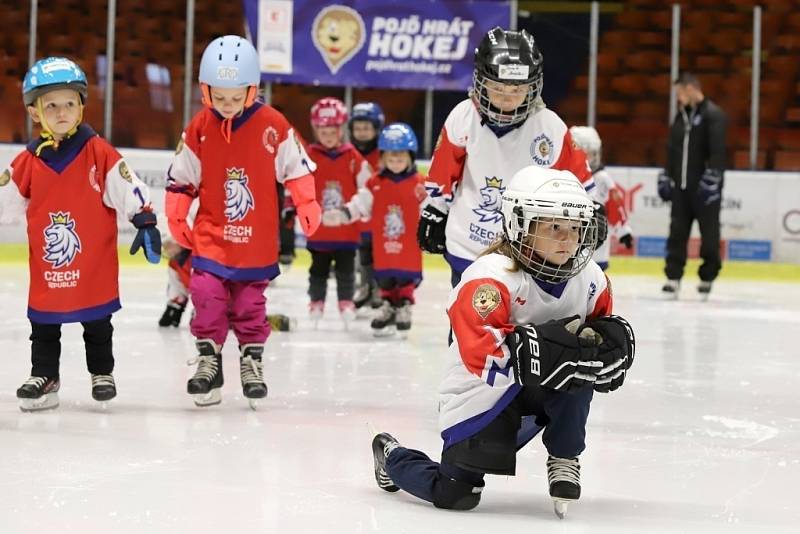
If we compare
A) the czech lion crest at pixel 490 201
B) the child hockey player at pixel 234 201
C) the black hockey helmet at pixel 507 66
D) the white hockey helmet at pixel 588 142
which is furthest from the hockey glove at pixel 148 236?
the white hockey helmet at pixel 588 142

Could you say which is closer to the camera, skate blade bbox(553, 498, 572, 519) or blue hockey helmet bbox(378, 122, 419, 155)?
skate blade bbox(553, 498, 572, 519)

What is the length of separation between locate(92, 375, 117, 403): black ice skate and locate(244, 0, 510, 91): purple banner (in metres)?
6.91

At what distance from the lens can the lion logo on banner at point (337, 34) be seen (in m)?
11.3

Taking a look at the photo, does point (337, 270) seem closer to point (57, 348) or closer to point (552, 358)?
point (57, 348)

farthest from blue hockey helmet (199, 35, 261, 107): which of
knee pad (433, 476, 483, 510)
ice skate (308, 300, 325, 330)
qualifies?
ice skate (308, 300, 325, 330)

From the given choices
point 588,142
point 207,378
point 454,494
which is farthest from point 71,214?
point 588,142

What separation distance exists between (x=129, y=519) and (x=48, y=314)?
1598mm

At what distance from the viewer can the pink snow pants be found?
15.3 feet

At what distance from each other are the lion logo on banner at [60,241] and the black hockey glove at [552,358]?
197 centimetres

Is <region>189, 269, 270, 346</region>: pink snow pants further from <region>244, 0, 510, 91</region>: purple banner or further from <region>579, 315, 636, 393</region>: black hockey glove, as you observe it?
<region>244, 0, 510, 91</region>: purple banner

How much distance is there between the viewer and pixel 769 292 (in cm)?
933

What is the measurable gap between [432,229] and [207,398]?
3.05 ft

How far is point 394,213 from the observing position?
7.05 m

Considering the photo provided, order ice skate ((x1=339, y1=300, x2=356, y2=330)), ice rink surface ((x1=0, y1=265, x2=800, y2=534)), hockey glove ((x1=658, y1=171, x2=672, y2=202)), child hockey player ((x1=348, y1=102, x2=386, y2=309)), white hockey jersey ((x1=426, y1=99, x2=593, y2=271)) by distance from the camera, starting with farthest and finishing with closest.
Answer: hockey glove ((x1=658, y1=171, x2=672, y2=202)), child hockey player ((x1=348, y1=102, x2=386, y2=309)), ice skate ((x1=339, y1=300, x2=356, y2=330)), white hockey jersey ((x1=426, y1=99, x2=593, y2=271)), ice rink surface ((x1=0, y1=265, x2=800, y2=534))
